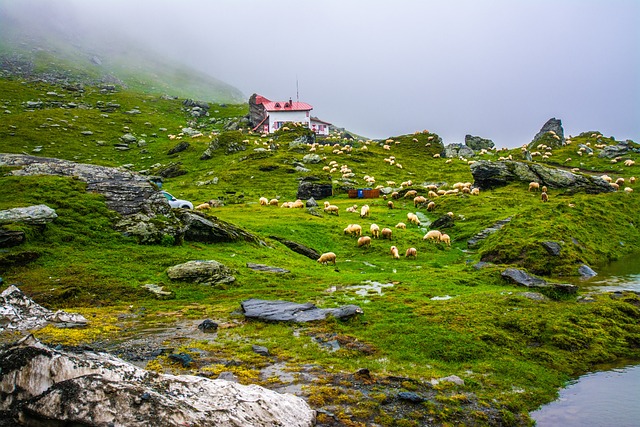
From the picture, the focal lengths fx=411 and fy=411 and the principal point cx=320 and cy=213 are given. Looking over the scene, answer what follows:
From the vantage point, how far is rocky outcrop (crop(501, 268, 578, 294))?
17719 millimetres

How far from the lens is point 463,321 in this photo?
14.4m

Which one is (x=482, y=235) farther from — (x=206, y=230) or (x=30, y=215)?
(x=30, y=215)

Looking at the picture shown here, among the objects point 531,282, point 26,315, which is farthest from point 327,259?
point 26,315

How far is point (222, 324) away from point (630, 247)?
33.7m

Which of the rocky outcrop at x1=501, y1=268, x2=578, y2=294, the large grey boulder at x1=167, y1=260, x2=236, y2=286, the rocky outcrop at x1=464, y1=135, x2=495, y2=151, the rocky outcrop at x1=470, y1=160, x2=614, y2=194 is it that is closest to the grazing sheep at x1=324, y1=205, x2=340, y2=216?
the rocky outcrop at x1=470, y1=160, x2=614, y2=194

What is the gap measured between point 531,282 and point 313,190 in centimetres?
4207

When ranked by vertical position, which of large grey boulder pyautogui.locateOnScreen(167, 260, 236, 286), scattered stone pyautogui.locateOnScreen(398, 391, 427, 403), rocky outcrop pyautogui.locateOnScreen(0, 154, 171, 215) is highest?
rocky outcrop pyautogui.locateOnScreen(0, 154, 171, 215)

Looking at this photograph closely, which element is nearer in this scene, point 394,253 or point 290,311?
point 290,311

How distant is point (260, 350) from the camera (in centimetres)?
1207

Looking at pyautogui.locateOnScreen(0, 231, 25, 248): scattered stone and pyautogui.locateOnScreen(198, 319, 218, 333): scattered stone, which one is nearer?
pyautogui.locateOnScreen(198, 319, 218, 333): scattered stone

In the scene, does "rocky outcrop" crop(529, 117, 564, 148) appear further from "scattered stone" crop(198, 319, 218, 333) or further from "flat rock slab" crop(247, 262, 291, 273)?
"scattered stone" crop(198, 319, 218, 333)

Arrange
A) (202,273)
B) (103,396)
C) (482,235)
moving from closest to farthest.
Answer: (103,396), (202,273), (482,235)

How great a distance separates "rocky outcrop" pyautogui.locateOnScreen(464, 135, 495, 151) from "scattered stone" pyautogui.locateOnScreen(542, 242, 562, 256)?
100254 mm

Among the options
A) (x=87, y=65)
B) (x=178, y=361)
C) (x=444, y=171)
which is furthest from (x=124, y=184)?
(x=87, y=65)
